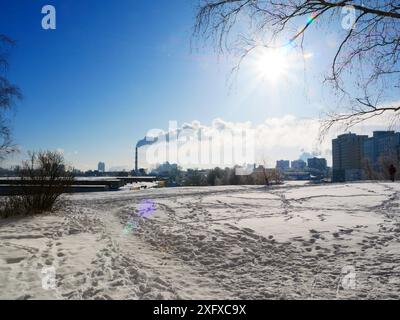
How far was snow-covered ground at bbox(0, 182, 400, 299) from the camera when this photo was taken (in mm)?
4594

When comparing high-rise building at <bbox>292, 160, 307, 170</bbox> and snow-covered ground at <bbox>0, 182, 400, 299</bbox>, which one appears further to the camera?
high-rise building at <bbox>292, 160, 307, 170</bbox>

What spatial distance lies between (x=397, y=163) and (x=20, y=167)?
51.7 metres

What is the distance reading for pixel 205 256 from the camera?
6.55 m

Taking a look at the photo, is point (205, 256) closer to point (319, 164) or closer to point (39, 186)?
point (39, 186)

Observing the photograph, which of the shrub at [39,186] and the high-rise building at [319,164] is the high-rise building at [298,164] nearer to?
the high-rise building at [319,164]

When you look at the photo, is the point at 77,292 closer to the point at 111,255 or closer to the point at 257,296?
the point at 111,255

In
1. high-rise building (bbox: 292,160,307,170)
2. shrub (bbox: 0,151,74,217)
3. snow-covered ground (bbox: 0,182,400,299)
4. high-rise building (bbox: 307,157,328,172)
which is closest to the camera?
snow-covered ground (bbox: 0,182,400,299)

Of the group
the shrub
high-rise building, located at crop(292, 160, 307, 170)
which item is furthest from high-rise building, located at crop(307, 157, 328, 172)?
the shrub

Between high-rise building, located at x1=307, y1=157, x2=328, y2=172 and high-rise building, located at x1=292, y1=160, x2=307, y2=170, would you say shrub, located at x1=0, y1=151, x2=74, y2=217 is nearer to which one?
high-rise building, located at x1=307, y1=157, x2=328, y2=172

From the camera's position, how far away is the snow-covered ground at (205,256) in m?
4.59

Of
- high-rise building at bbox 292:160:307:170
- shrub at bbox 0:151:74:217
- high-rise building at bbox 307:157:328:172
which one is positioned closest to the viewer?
shrub at bbox 0:151:74:217

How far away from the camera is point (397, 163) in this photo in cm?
4866

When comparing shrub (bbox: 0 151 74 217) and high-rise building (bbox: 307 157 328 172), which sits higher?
high-rise building (bbox: 307 157 328 172)

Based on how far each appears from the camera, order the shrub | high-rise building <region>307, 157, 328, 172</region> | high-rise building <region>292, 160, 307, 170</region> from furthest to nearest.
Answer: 1. high-rise building <region>292, 160, 307, 170</region>
2. high-rise building <region>307, 157, 328, 172</region>
3. the shrub
